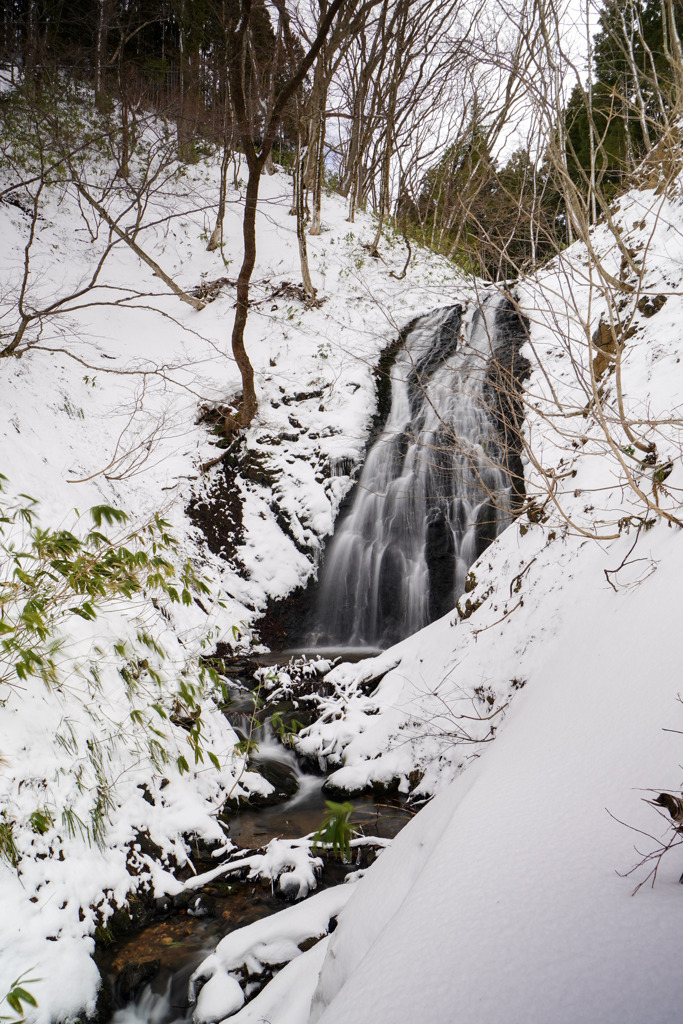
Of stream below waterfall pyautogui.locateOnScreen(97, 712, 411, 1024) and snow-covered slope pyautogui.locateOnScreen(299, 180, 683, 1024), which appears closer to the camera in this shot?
snow-covered slope pyautogui.locateOnScreen(299, 180, 683, 1024)

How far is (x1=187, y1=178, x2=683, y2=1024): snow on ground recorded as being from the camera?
2.73 feet

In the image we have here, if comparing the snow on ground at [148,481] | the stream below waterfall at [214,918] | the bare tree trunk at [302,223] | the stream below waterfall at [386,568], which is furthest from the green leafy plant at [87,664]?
the bare tree trunk at [302,223]

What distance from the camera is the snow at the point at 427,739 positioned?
0.93m

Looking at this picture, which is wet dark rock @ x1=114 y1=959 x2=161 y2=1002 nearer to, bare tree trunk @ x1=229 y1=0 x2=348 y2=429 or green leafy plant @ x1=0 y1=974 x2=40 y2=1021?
green leafy plant @ x1=0 y1=974 x2=40 y2=1021

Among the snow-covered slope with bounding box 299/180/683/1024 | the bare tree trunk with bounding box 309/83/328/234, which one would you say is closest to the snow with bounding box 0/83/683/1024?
the snow-covered slope with bounding box 299/180/683/1024

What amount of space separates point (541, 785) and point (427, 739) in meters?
1.82

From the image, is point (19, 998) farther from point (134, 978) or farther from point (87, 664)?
point (87, 664)

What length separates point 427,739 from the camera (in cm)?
311

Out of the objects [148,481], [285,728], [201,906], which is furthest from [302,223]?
[201,906]

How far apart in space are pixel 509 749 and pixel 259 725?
90.8 inches

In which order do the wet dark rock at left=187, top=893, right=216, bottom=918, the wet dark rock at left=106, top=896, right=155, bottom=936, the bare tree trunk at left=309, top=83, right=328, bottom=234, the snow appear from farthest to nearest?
1. the bare tree trunk at left=309, top=83, right=328, bottom=234
2. the wet dark rock at left=187, top=893, right=216, bottom=918
3. the wet dark rock at left=106, top=896, right=155, bottom=936
4. the snow

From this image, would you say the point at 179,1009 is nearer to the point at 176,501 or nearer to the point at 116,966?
the point at 116,966

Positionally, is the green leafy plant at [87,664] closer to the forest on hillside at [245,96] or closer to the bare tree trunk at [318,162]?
the forest on hillside at [245,96]

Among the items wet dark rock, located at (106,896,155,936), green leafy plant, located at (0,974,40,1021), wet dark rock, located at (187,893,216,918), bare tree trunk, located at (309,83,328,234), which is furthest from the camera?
bare tree trunk, located at (309,83,328,234)
